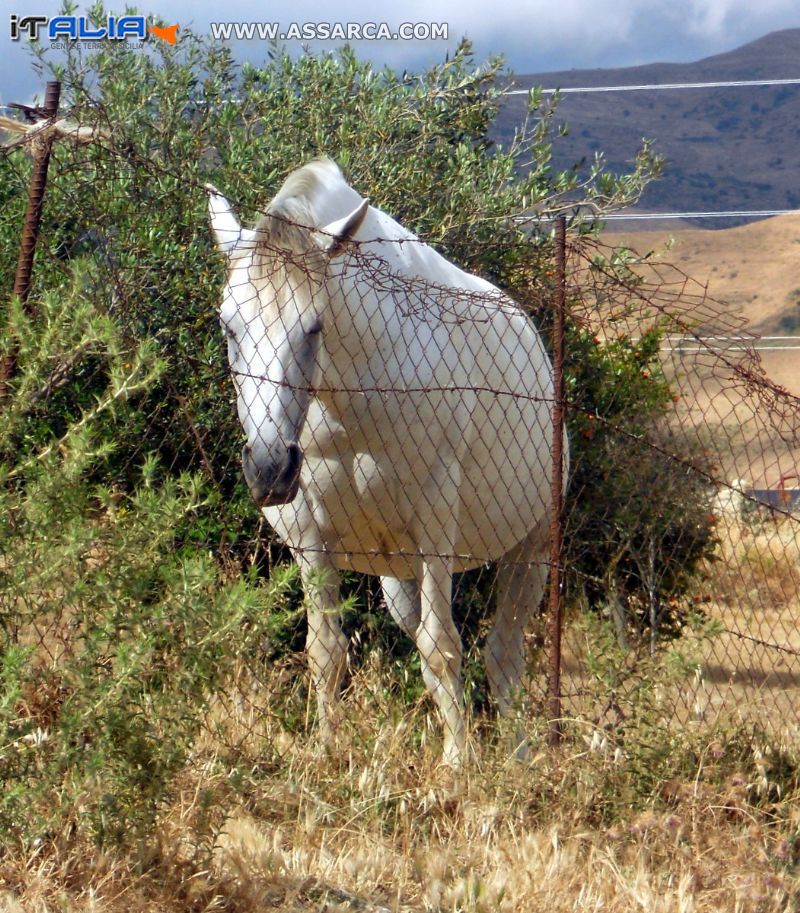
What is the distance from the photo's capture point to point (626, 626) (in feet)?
19.7

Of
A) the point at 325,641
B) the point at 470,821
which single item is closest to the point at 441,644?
the point at 325,641

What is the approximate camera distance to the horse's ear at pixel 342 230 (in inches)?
161

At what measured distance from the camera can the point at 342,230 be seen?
4102mm

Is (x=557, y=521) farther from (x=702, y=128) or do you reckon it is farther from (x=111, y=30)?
(x=702, y=128)

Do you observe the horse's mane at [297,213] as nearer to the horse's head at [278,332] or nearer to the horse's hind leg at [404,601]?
the horse's head at [278,332]

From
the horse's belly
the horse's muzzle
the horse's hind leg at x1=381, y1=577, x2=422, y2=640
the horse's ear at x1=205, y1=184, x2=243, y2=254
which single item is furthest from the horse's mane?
the horse's hind leg at x1=381, y1=577, x2=422, y2=640

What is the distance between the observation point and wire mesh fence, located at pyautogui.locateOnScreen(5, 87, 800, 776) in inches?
159

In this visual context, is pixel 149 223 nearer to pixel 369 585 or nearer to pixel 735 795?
pixel 369 585

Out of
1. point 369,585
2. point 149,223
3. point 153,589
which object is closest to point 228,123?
point 149,223

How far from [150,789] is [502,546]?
8.03 ft

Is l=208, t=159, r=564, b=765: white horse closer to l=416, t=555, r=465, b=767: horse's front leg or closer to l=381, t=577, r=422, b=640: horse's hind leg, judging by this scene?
l=416, t=555, r=465, b=767: horse's front leg


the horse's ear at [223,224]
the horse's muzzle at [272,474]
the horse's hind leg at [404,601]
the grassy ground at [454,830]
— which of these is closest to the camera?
the grassy ground at [454,830]

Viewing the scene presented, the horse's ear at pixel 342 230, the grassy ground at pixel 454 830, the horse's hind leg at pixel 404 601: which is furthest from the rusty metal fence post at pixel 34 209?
the horse's hind leg at pixel 404 601

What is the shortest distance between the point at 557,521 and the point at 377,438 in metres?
0.71
